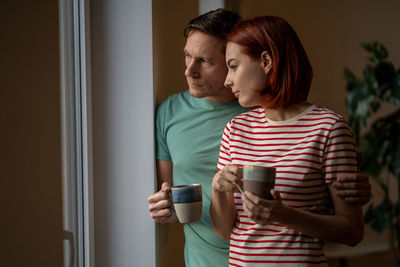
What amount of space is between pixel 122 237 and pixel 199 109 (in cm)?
54

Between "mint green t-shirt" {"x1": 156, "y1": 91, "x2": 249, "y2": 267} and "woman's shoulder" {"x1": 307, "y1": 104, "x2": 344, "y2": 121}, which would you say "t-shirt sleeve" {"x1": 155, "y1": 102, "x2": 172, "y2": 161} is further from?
"woman's shoulder" {"x1": 307, "y1": 104, "x2": 344, "y2": 121}

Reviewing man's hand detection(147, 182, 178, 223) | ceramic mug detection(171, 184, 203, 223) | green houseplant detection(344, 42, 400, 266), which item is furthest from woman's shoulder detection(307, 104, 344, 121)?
green houseplant detection(344, 42, 400, 266)

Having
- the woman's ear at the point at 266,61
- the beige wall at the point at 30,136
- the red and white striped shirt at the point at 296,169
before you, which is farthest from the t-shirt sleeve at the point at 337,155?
the beige wall at the point at 30,136

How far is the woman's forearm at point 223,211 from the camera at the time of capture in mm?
1063

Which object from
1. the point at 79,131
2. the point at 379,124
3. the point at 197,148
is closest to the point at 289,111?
the point at 197,148

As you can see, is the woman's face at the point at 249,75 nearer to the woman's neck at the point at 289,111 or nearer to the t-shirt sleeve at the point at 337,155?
the woman's neck at the point at 289,111

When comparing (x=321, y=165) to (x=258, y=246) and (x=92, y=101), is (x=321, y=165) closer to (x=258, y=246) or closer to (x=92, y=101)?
(x=258, y=246)

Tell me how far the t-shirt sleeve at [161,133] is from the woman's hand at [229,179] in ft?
1.64

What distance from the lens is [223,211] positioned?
1.07 meters

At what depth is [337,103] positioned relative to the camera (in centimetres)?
314

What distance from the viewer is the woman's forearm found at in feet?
3.49

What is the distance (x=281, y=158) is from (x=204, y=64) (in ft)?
1.48

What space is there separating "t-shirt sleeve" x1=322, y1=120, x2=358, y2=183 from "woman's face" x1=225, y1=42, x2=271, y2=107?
0.20 m

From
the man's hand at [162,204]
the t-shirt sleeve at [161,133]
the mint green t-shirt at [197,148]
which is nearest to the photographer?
the man's hand at [162,204]
